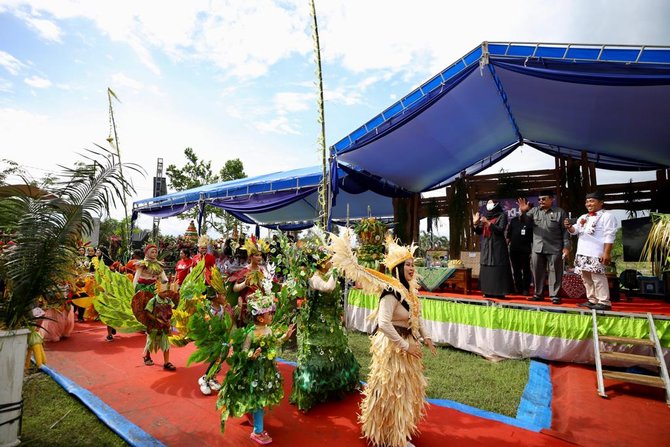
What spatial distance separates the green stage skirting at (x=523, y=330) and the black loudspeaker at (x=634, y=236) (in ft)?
15.2

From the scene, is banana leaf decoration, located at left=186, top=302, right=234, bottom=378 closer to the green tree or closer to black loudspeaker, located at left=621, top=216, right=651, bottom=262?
black loudspeaker, located at left=621, top=216, right=651, bottom=262

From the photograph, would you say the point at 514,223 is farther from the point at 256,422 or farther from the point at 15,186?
the point at 15,186

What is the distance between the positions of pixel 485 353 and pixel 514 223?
7.95 feet

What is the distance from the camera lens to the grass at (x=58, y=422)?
3.10 meters

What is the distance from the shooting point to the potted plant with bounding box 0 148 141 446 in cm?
289

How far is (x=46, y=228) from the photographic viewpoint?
3.17 m

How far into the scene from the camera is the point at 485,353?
17.6 ft

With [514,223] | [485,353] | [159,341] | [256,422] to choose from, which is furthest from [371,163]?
[256,422]

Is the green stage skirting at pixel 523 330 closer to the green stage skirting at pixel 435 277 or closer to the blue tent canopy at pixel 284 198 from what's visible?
the green stage skirting at pixel 435 277

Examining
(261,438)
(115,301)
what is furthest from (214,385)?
(115,301)

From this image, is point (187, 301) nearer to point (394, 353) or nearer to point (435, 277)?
point (394, 353)

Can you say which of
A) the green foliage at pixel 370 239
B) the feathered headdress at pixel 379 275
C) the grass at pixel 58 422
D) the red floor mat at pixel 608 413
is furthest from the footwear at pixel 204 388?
the red floor mat at pixel 608 413

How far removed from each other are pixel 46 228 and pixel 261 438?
263cm

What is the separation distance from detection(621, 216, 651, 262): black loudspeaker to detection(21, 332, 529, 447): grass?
5221 millimetres
